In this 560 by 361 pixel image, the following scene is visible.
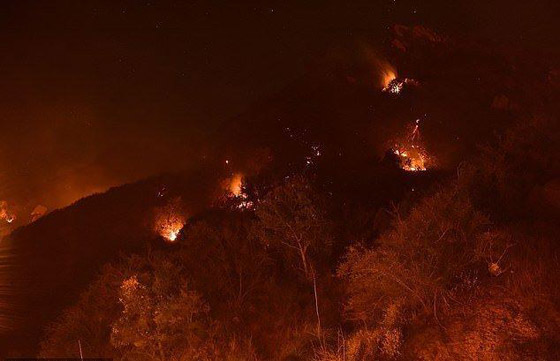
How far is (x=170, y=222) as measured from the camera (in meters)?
37.7

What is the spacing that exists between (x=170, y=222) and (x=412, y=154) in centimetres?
2038

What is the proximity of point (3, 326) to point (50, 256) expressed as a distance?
1019 cm

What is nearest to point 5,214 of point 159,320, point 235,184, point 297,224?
point 235,184

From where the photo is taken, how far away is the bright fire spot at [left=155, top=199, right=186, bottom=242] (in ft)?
123

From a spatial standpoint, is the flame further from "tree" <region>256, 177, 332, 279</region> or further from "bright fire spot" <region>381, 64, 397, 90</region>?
"tree" <region>256, 177, 332, 279</region>

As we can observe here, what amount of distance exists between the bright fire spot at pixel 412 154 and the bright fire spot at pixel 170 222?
18.5 m

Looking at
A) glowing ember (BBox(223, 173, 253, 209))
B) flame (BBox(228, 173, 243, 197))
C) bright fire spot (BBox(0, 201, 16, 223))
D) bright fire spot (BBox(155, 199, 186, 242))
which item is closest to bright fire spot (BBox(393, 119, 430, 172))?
glowing ember (BBox(223, 173, 253, 209))

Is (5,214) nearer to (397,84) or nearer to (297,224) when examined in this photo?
(397,84)

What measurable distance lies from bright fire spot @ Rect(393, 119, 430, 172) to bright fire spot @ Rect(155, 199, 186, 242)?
729 inches

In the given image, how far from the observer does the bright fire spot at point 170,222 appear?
3734 cm

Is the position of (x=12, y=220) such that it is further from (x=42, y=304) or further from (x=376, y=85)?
(x=376, y=85)

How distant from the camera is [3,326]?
31.6 metres

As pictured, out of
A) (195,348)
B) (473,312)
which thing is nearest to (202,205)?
(195,348)

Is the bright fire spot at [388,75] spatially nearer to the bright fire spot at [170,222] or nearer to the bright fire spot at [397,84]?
the bright fire spot at [397,84]
